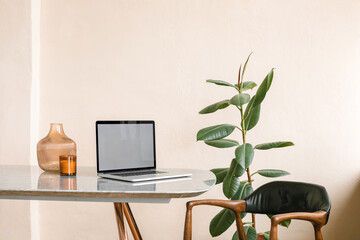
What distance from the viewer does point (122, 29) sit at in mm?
3197

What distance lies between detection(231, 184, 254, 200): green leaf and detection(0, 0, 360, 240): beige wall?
59 centimetres

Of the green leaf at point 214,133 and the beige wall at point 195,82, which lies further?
the beige wall at point 195,82

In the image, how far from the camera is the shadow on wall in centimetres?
303

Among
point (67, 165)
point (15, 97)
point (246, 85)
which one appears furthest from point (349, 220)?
point (15, 97)

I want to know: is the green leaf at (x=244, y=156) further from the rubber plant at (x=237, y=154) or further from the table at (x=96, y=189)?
the table at (x=96, y=189)

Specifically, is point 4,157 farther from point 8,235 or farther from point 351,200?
point 351,200

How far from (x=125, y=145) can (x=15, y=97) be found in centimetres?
153

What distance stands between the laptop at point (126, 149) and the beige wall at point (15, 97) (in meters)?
1.40

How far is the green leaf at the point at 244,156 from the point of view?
2.31 metres

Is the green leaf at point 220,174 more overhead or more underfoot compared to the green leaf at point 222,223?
more overhead

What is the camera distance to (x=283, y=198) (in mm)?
2180

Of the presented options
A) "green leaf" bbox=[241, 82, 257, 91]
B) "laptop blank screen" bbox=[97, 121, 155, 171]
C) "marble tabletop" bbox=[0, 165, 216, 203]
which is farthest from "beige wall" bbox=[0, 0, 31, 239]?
"green leaf" bbox=[241, 82, 257, 91]

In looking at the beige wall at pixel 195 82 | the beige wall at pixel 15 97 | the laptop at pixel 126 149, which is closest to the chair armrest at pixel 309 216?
the laptop at pixel 126 149

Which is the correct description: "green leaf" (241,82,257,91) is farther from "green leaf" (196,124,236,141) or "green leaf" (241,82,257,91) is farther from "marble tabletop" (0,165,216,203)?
"marble tabletop" (0,165,216,203)
